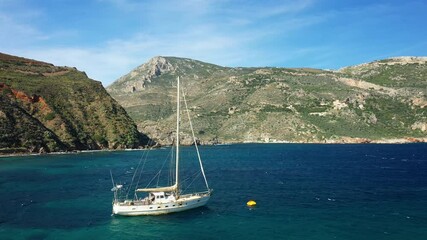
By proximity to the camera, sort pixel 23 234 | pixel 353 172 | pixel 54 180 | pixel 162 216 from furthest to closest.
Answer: pixel 353 172 < pixel 54 180 < pixel 162 216 < pixel 23 234

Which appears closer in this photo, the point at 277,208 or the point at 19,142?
the point at 277,208

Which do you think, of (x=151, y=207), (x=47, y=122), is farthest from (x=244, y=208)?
(x=47, y=122)

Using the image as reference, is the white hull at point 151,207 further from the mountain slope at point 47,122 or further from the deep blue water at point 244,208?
the mountain slope at point 47,122

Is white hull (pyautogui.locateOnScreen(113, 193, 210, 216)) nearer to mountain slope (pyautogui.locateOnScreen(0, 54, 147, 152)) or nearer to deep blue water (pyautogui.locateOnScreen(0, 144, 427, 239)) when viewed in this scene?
deep blue water (pyautogui.locateOnScreen(0, 144, 427, 239))

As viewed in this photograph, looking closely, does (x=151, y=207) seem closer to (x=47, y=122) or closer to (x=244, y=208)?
(x=244, y=208)

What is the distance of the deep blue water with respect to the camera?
1930 inches

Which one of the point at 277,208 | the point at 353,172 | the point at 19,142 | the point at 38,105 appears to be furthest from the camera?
the point at 38,105

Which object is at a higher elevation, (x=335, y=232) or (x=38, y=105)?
(x=38, y=105)

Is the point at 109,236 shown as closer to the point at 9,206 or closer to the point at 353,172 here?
the point at 9,206

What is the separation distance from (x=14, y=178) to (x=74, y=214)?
1701 inches

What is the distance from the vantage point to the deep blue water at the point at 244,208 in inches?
1930

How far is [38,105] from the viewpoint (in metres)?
182

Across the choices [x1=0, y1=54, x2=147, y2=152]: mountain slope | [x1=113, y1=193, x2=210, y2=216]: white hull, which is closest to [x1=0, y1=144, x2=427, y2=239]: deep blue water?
[x1=113, y1=193, x2=210, y2=216]: white hull

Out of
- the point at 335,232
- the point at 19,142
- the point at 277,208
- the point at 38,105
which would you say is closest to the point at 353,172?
the point at 277,208
